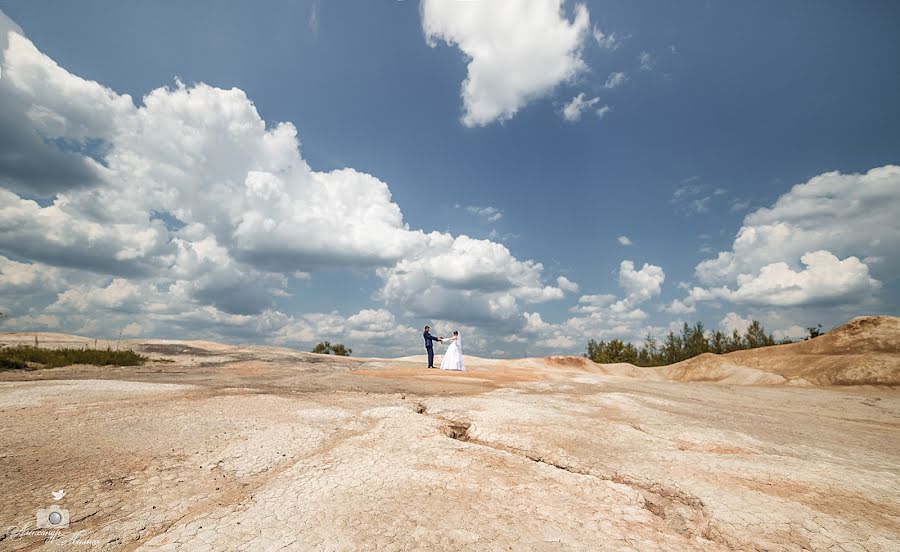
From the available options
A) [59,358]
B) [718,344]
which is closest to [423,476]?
[59,358]

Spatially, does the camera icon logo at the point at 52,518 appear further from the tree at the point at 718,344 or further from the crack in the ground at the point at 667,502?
the tree at the point at 718,344

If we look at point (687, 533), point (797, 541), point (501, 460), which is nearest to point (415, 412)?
point (501, 460)

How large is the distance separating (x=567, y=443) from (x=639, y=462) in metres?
0.86

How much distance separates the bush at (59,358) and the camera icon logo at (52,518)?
49.7 ft

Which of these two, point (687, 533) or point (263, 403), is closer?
point (687, 533)

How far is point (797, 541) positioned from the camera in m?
2.74

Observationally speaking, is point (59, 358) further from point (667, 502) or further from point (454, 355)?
point (667, 502)

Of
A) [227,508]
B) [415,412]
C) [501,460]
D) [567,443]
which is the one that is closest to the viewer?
[227,508]

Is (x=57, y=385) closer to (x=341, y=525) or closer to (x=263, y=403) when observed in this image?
(x=263, y=403)

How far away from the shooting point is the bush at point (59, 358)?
45.1 ft

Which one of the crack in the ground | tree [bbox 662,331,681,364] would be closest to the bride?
the crack in the ground

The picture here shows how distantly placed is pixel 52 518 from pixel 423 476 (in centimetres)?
281

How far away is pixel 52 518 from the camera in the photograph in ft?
9.19

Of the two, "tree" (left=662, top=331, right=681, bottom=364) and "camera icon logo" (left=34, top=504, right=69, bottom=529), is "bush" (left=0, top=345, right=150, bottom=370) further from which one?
"tree" (left=662, top=331, right=681, bottom=364)
